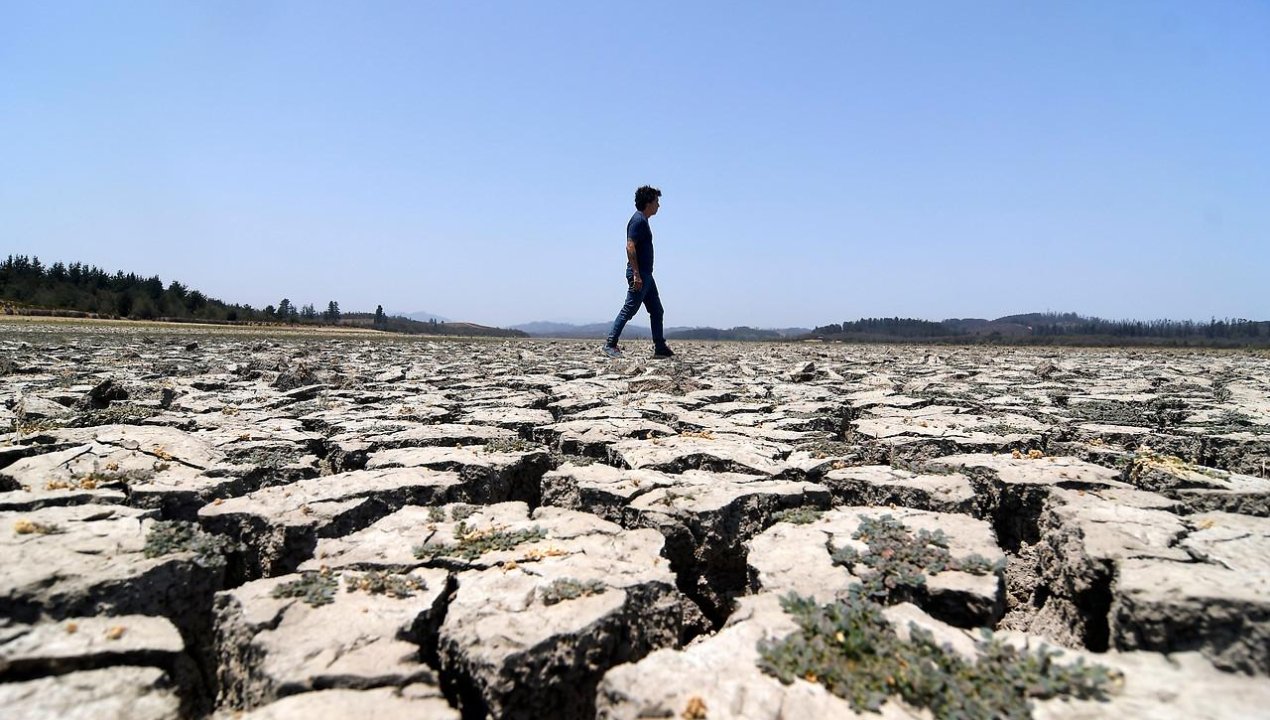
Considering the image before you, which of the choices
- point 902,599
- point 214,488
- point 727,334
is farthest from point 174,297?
point 902,599

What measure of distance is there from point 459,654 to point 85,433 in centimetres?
317

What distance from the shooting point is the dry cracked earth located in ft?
4.47

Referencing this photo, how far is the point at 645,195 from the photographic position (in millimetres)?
7824

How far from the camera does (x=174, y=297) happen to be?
3525cm

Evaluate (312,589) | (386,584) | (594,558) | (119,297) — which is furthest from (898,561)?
(119,297)

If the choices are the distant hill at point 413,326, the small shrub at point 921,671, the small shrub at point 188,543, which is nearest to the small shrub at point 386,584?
the small shrub at point 188,543

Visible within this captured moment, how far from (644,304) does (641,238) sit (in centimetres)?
108

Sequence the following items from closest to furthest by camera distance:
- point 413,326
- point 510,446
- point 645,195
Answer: point 510,446, point 645,195, point 413,326

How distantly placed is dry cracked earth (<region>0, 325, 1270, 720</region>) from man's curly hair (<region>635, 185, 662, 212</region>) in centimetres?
434

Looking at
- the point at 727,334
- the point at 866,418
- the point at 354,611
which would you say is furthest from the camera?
the point at 727,334

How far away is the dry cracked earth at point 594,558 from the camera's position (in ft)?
4.47

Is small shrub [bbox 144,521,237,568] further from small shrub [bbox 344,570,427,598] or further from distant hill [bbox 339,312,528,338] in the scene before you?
distant hill [bbox 339,312,528,338]

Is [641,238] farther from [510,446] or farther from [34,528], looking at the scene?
[34,528]

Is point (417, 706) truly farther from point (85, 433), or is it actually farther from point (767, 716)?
point (85, 433)
